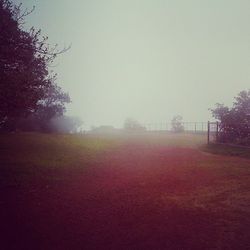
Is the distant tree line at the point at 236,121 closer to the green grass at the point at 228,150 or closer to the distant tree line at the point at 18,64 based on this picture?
the green grass at the point at 228,150

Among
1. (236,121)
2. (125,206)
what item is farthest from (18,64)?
(236,121)

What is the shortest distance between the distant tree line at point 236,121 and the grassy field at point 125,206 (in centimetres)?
839

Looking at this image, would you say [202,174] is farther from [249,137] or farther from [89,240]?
[249,137]

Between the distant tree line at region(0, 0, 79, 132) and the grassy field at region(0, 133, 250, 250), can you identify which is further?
the distant tree line at region(0, 0, 79, 132)

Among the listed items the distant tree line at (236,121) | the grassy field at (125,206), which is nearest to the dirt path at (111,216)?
the grassy field at (125,206)

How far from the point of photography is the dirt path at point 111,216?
236 inches

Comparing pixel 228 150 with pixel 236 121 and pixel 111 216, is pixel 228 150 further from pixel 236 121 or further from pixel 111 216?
pixel 111 216

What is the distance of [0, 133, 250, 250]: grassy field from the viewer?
6074mm

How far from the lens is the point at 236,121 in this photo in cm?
2377

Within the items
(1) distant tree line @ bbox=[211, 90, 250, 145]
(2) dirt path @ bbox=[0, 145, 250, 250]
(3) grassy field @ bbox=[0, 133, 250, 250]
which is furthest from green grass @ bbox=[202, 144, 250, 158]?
(2) dirt path @ bbox=[0, 145, 250, 250]

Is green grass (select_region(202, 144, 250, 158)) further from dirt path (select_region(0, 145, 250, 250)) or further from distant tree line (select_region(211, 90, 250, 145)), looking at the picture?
dirt path (select_region(0, 145, 250, 250))

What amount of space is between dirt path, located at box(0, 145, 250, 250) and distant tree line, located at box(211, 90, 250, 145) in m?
11.7

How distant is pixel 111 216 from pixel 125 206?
2.88 feet

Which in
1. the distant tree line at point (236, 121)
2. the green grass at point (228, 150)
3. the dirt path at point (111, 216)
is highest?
the distant tree line at point (236, 121)
